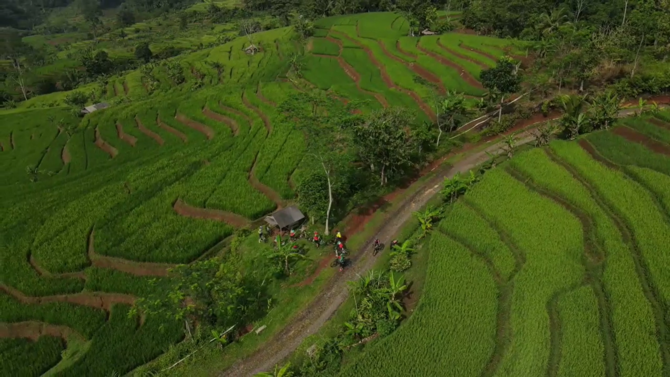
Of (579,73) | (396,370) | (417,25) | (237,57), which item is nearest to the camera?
(396,370)

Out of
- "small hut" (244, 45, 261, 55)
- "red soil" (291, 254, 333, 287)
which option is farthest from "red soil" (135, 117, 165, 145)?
"small hut" (244, 45, 261, 55)

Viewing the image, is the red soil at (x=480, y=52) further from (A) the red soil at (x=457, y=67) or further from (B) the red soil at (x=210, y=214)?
(B) the red soil at (x=210, y=214)

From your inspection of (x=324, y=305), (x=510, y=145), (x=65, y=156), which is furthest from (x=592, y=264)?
(x=65, y=156)

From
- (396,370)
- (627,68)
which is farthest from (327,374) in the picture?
(627,68)

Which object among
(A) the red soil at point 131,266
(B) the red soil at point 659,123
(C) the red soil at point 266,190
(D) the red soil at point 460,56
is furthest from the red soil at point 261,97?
(B) the red soil at point 659,123

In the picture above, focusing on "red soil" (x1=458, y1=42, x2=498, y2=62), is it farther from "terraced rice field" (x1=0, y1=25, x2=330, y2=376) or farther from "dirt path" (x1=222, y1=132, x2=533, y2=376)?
"dirt path" (x1=222, y1=132, x2=533, y2=376)

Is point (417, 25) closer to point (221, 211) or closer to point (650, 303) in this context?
point (221, 211)
